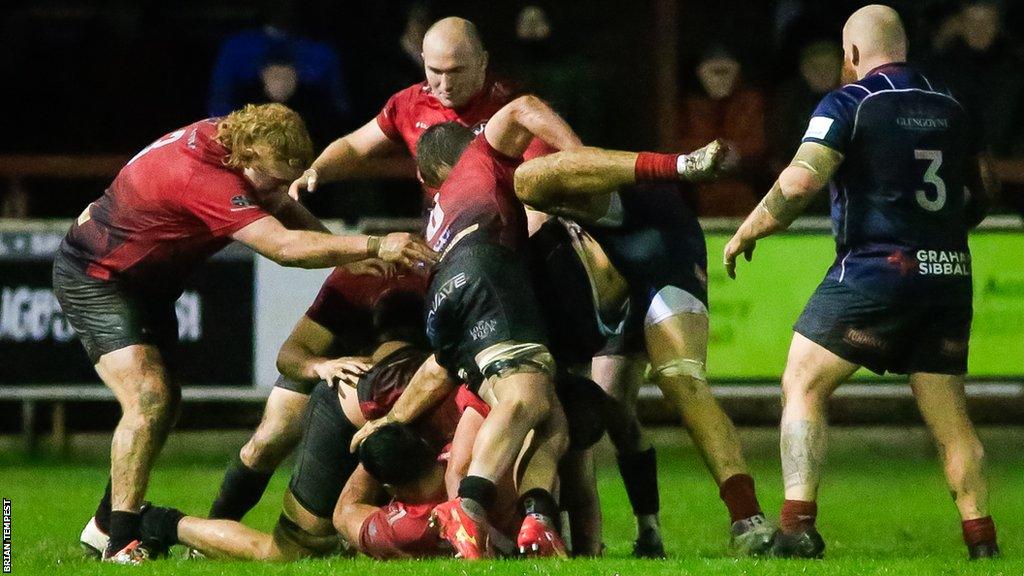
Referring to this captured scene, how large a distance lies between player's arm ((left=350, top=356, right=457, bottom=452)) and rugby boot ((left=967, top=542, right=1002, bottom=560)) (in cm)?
204

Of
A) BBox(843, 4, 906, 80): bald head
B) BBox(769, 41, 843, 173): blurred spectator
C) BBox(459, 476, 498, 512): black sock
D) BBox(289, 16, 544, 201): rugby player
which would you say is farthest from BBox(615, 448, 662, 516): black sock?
BBox(769, 41, 843, 173): blurred spectator

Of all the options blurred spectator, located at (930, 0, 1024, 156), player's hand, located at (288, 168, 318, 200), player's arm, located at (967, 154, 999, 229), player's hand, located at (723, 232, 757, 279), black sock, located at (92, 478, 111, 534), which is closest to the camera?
player's hand, located at (723, 232, 757, 279)

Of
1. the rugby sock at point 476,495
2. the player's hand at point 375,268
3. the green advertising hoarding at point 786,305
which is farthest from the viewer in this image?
the green advertising hoarding at point 786,305

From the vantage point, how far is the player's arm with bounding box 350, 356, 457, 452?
23.2ft

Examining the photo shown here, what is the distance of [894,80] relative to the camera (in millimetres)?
7105

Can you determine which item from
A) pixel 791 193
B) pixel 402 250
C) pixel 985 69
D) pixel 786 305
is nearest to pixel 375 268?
pixel 402 250

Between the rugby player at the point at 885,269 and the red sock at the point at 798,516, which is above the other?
the rugby player at the point at 885,269

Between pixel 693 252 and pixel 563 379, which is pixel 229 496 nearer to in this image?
pixel 563 379

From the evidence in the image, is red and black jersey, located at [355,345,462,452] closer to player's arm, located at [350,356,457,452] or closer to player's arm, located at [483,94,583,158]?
player's arm, located at [350,356,457,452]

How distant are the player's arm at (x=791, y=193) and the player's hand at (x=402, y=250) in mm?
1157

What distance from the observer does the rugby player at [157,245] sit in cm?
742

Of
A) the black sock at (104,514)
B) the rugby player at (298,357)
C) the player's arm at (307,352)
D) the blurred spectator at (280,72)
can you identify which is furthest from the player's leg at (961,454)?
the blurred spectator at (280,72)

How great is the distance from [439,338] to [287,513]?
99cm

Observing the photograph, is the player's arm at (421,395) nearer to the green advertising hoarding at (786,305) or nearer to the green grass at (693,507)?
the green grass at (693,507)
